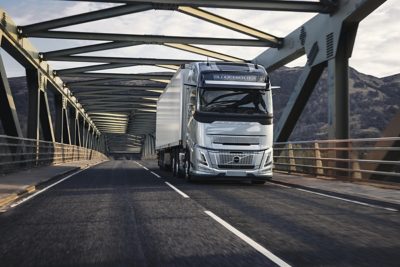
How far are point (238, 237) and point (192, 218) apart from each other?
173 centimetres

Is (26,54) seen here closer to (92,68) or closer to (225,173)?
(92,68)

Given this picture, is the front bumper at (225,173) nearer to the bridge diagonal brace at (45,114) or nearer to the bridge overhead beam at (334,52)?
the bridge overhead beam at (334,52)

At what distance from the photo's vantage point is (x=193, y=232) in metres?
6.79

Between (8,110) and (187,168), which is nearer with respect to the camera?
(187,168)

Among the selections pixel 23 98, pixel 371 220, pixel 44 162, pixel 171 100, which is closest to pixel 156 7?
pixel 171 100

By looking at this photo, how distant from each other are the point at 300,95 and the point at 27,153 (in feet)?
37.0

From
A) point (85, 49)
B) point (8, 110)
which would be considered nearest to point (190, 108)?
point (8, 110)

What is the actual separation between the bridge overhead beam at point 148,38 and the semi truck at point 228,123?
21.9 ft

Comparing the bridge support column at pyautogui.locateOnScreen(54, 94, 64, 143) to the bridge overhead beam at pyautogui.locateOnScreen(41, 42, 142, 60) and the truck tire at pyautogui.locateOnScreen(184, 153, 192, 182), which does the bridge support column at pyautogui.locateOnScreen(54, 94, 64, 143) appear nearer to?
the bridge overhead beam at pyautogui.locateOnScreen(41, 42, 142, 60)

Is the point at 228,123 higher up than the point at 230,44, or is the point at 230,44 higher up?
the point at 230,44

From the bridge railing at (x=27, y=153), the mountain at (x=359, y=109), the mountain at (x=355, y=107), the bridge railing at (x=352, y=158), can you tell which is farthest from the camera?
the mountain at (x=355, y=107)

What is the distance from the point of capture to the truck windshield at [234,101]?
50.2ft

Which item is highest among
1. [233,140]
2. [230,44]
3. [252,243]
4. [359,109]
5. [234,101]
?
[359,109]

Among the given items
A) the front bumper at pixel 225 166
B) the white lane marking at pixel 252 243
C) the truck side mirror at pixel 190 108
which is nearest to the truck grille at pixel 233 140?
the front bumper at pixel 225 166
